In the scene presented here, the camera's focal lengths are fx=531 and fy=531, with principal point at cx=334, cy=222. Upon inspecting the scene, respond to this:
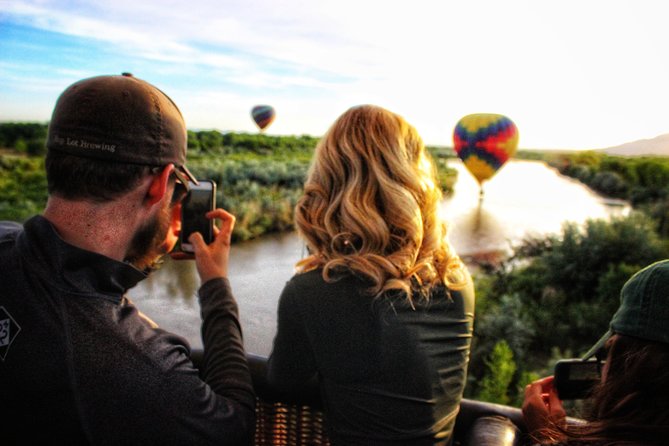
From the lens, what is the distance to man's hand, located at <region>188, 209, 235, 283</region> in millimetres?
1352

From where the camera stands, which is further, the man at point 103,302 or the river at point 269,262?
the river at point 269,262

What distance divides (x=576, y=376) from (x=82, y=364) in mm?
1143

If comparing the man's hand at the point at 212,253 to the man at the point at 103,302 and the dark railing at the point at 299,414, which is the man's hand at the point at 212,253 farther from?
the dark railing at the point at 299,414

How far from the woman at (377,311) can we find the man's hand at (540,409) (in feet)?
0.65

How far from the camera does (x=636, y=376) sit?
0.98m

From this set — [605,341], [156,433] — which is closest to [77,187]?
[156,433]

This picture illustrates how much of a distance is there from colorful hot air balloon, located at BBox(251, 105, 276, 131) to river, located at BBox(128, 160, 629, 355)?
53.0 ft

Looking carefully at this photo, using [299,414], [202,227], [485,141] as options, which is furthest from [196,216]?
[485,141]

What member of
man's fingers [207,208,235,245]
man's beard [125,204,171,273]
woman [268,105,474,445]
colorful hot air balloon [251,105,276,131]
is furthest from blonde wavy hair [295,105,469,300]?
colorful hot air balloon [251,105,276,131]

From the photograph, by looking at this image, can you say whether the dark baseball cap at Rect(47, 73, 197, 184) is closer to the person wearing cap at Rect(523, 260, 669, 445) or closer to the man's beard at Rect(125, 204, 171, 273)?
the man's beard at Rect(125, 204, 171, 273)

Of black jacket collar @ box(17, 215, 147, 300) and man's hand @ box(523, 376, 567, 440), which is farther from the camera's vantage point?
man's hand @ box(523, 376, 567, 440)

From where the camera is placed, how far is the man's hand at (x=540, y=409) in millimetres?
1352

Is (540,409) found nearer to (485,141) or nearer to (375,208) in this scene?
(375,208)

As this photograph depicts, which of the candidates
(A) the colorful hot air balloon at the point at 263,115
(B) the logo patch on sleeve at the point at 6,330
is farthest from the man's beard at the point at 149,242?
(A) the colorful hot air balloon at the point at 263,115
